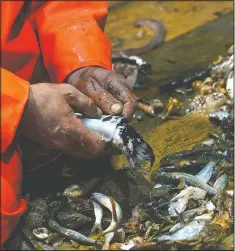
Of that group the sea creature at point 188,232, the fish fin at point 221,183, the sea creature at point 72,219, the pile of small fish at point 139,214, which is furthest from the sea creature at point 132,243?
the fish fin at point 221,183

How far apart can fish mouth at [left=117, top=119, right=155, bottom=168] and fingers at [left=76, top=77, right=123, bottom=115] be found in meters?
0.23

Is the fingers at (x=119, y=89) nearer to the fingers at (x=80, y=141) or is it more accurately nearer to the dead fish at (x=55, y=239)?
the fingers at (x=80, y=141)

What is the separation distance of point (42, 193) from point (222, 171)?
3.92 feet

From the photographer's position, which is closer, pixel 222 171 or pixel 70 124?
pixel 70 124

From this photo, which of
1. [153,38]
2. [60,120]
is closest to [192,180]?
[60,120]

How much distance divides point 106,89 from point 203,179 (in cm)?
86

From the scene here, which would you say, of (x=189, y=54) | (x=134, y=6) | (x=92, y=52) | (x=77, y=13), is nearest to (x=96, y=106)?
(x=92, y=52)

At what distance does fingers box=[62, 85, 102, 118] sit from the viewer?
3398 mm

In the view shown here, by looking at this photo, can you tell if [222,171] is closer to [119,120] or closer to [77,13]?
[119,120]

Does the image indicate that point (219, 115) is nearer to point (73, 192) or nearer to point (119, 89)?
point (119, 89)

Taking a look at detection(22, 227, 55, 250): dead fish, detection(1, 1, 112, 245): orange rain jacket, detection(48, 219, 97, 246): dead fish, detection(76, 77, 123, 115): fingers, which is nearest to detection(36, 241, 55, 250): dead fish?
detection(22, 227, 55, 250): dead fish

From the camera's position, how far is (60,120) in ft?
10.8

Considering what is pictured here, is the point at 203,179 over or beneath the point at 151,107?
over

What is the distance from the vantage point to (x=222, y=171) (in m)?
3.89
